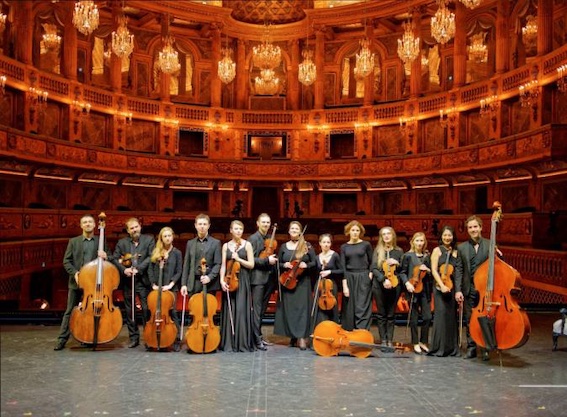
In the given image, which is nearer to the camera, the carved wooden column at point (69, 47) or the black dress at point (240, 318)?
the black dress at point (240, 318)

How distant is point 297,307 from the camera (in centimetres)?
729

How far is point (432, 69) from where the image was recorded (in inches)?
945

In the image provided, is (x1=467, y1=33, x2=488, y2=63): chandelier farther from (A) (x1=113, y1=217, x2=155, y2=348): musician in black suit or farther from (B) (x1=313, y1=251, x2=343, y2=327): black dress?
(A) (x1=113, y1=217, x2=155, y2=348): musician in black suit

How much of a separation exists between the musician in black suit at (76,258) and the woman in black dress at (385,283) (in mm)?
3463

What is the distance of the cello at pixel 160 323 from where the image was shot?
670 cm

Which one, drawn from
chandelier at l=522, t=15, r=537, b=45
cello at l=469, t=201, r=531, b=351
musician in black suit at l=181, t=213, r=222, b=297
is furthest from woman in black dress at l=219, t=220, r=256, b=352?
chandelier at l=522, t=15, r=537, b=45

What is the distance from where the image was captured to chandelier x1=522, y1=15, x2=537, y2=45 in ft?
63.0

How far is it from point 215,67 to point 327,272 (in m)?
19.9

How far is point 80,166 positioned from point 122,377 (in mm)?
16249

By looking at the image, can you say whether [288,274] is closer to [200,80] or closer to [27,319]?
[27,319]

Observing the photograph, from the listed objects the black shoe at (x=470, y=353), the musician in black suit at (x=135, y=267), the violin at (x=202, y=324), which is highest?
the musician in black suit at (x=135, y=267)

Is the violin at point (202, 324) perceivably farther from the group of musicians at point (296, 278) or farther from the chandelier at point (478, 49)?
the chandelier at point (478, 49)

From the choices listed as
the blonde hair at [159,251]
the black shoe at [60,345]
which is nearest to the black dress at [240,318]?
the blonde hair at [159,251]

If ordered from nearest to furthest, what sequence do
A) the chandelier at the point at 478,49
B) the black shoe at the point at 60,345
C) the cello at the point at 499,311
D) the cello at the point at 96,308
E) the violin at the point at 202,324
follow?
1. the cello at the point at 499,311
2. the cello at the point at 96,308
3. the black shoe at the point at 60,345
4. the violin at the point at 202,324
5. the chandelier at the point at 478,49
